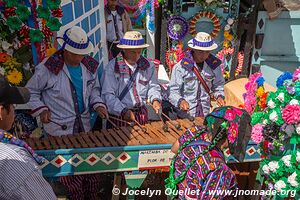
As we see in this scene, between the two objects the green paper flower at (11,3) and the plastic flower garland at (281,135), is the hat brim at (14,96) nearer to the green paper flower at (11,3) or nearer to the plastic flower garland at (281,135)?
the green paper flower at (11,3)

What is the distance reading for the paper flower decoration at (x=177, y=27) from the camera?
7098 millimetres

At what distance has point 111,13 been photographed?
6.87 meters

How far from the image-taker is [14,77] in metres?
3.74

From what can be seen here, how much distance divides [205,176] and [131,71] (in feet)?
6.63

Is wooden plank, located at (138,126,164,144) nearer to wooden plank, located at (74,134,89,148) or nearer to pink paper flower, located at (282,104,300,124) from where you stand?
wooden plank, located at (74,134,89,148)

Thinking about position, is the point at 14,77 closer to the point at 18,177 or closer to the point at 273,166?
the point at 18,177

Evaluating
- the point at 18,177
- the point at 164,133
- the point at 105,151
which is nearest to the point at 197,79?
the point at 164,133

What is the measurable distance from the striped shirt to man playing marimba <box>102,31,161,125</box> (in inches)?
82.8

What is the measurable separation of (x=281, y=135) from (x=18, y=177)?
7.50ft

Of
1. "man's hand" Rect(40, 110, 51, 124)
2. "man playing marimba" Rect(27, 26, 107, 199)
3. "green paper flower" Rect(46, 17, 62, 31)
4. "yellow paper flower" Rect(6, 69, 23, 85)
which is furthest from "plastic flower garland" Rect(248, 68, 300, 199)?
"yellow paper flower" Rect(6, 69, 23, 85)

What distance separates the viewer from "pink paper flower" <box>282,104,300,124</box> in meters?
2.84

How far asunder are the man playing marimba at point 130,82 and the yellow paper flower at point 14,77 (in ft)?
3.08

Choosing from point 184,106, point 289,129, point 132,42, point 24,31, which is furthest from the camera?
point 184,106

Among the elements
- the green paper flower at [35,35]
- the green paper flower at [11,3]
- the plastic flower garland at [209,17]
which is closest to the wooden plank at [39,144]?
the green paper flower at [35,35]
